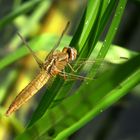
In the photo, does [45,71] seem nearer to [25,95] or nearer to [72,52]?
[25,95]

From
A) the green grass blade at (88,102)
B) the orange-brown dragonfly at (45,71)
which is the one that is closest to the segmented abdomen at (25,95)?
the orange-brown dragonfly at (45,71)

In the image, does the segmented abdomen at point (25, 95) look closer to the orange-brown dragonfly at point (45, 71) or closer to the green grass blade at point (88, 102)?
the orange-brown dragonfly at point (45, 71)

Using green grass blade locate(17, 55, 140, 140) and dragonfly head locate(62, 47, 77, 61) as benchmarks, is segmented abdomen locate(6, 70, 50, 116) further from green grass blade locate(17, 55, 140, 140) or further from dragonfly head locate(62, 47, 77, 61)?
green grass blade locate(17, 55, 140, 140)

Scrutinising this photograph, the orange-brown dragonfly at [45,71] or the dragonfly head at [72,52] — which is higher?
the dragonfly head at [72,52]

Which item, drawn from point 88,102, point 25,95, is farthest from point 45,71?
point 88,102

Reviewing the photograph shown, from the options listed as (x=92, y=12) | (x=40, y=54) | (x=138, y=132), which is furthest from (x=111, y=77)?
(x=138, y=132)

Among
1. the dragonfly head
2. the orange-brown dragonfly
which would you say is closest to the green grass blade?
the dragonfly head

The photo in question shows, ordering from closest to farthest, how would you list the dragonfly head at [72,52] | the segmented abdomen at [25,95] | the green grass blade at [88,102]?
the green grass blade at [88,102] < the dragonfly head at [72,52] < the segmented abdomen at [25,95]

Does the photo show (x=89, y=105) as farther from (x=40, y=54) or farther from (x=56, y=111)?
(x=40, y=54)

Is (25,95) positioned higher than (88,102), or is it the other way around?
(88,102)
